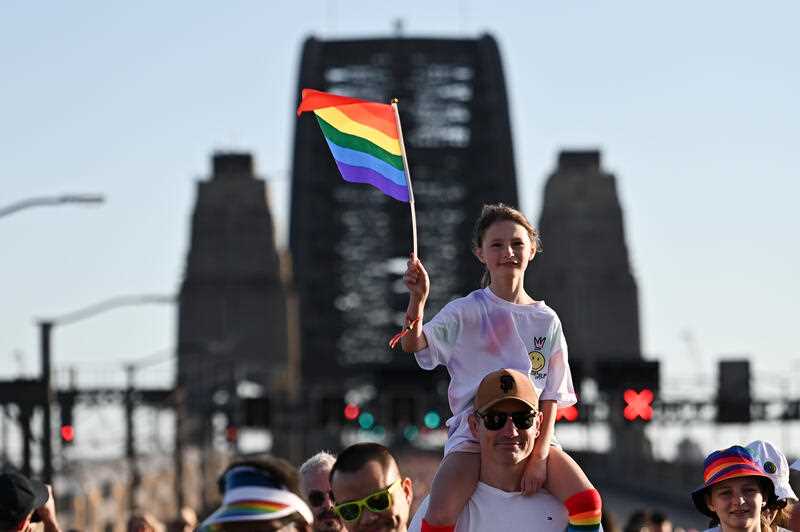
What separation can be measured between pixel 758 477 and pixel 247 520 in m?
3.35

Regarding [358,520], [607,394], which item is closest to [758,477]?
[358,520]

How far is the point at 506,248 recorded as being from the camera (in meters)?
9.36

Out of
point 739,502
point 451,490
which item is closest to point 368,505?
point 451,490

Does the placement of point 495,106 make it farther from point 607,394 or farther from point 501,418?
point 501,418

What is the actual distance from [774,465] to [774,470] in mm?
31

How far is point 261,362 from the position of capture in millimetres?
132000

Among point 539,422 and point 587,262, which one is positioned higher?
point 539,422

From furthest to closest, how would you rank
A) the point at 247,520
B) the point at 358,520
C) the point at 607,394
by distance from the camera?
the point at 607,394, the point at 358,520, the point at 247,520

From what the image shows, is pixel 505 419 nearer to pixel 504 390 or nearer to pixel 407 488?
pixel 504 390

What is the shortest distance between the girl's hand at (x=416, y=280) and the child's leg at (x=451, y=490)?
0.64 meters

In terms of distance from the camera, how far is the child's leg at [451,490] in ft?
29.2

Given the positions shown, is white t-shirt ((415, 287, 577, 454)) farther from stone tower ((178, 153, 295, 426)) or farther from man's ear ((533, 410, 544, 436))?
stone tower ((178, 153, 295, 426))

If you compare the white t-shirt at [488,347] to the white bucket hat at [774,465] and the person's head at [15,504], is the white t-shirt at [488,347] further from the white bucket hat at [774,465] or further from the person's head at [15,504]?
the person's head at [15,504]

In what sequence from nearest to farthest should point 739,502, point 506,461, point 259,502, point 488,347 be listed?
point 259,502
point 506,461
point 488,347
point 739,502
